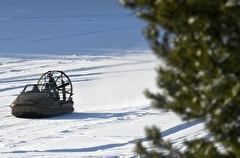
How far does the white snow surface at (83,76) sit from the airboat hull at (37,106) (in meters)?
0.21

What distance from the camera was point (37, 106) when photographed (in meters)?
14.2

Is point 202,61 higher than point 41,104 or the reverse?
higher

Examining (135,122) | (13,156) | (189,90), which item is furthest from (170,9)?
(135,122)

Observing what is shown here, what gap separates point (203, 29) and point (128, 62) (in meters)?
20.5

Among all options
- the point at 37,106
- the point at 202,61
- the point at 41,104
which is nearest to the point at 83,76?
the point at 41,104

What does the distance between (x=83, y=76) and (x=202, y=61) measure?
1783cm

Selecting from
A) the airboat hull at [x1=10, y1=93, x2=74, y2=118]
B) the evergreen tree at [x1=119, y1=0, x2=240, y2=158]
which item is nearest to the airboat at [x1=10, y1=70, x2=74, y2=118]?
the airboat hull at [x1=10, y1=93, x2=74, y2=118]

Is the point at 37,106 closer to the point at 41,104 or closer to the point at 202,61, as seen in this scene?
the point at 41,104

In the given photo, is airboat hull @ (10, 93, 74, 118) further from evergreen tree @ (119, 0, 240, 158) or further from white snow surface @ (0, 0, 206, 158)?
evergreen tree @ (119, 0, 240, 158)

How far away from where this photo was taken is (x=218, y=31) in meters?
2.84

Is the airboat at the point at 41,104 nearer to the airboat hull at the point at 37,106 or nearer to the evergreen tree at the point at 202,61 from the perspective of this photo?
the airboat hull at the point at 37,106

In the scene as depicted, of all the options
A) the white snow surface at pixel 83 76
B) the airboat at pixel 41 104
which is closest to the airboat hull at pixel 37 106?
the airboat at pixel 41 104

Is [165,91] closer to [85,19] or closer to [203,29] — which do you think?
[203,29]

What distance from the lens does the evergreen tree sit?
2.74 meters
